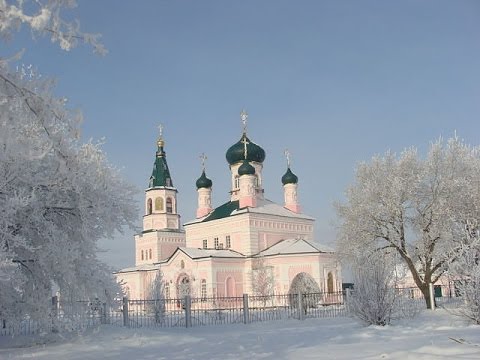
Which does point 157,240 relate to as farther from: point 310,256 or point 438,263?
point 438,263

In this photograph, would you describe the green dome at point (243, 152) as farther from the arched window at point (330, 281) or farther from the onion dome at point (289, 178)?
the arched window at point (330, 281)

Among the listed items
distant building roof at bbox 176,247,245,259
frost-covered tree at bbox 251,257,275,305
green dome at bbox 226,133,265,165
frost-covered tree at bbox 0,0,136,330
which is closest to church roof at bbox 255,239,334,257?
frost-covered tree at bbox 251,257,275,305

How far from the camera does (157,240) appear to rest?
4206cm

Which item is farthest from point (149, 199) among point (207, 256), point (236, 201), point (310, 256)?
point (310, 256)

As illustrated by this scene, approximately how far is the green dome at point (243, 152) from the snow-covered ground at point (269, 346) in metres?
29.0

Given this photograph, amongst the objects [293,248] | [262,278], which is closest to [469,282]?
[262,278]

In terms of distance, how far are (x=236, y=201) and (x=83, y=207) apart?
3083cm

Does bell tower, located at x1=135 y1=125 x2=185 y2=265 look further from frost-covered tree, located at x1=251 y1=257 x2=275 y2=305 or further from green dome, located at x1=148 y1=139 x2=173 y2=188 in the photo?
frost-covered tree, located at x1=251 y1=257 x2=275 y2=305

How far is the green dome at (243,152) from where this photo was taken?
136 ft

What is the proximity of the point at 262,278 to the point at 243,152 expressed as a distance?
12055mm

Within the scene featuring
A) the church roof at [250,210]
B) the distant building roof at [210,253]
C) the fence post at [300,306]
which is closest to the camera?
the fence post at [300,306]

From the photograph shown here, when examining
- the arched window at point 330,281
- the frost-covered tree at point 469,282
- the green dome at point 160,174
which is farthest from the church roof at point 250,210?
the frost-covered tree at point 469,282

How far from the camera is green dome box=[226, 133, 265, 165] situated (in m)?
41.6

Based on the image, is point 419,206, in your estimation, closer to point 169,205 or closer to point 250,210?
point 250,210
